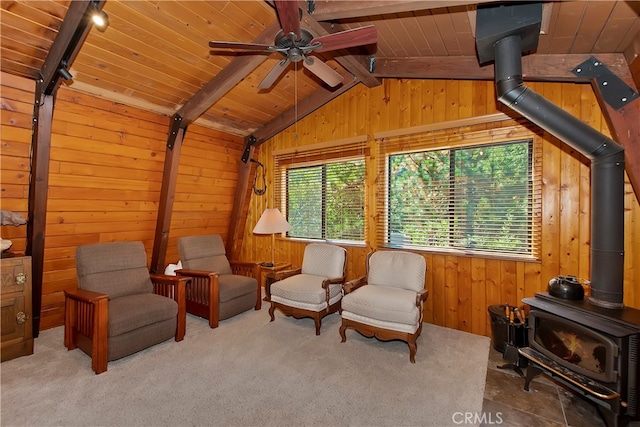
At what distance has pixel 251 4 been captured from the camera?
245 cm

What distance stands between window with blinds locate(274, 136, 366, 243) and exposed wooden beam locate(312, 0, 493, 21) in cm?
178

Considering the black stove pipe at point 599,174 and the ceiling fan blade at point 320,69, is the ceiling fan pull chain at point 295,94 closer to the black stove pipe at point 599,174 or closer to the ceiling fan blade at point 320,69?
the ceiling fan blade at point 320,69

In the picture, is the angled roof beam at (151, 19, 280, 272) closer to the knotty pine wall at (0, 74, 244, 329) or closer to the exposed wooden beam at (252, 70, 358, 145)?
the knotty pine wall at (0, 74, 244, 329)

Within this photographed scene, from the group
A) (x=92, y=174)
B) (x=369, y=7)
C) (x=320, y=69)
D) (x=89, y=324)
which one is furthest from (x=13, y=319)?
(x=369, y=7)

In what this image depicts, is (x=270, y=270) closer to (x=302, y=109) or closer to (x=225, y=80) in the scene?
(x=302, y=109)

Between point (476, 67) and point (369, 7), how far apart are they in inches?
55.9

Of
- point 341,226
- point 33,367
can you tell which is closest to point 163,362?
point 33,367

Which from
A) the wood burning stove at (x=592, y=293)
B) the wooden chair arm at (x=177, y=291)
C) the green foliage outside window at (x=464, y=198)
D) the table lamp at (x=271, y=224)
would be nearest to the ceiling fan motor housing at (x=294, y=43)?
the wood burning stove at (x=592, y=293)

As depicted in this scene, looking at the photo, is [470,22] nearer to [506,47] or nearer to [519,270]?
[506,47]

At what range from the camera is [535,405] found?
2039mm

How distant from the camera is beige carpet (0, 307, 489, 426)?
76.5 inches

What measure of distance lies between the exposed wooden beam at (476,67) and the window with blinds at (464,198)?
686 mm

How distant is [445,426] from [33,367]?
3.37 meters

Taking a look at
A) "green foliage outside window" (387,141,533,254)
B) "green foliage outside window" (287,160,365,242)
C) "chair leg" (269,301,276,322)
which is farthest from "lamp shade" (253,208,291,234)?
"green foliage outside window" (387,141,533,254)
